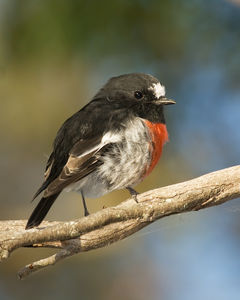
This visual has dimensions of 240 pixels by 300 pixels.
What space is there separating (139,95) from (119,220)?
1.79m

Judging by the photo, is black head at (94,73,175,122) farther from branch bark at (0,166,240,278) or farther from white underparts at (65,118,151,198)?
branch bark at (0,166,240,278)

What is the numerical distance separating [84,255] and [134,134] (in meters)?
1.67

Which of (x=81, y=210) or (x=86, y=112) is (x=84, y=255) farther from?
(x=86, y=112)

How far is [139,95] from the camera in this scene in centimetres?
544

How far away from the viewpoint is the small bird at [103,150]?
4766mm

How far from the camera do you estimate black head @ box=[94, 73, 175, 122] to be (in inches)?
213

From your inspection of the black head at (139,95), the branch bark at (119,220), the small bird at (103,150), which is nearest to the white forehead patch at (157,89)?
the black head at (139,95)

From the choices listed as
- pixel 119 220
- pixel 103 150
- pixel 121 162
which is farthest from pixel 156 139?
pixel 119 220

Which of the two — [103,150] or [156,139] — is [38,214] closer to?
[103,150]

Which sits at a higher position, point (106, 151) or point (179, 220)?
point (106, 151)

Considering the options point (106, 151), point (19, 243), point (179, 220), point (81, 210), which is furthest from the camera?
point (81, 210)

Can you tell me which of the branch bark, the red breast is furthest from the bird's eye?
the branch bark

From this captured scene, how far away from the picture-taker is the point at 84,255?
20.4ft

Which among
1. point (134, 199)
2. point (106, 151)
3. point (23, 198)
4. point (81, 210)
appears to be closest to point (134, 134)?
point (106, 151)
